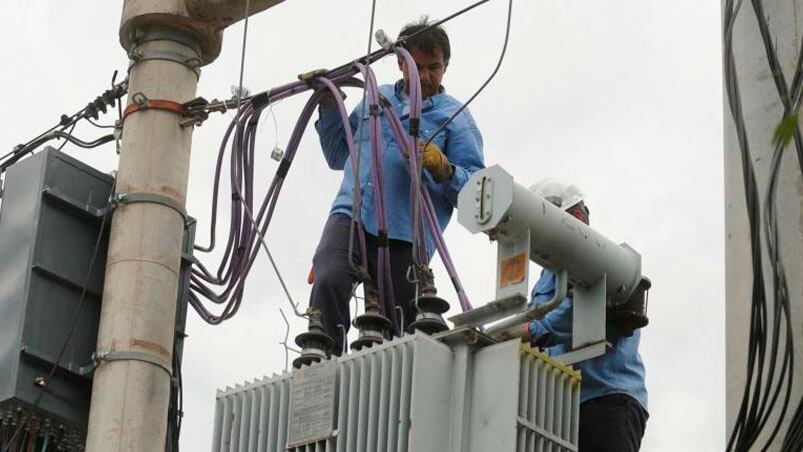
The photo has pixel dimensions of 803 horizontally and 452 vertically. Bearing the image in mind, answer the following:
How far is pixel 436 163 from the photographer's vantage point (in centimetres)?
783

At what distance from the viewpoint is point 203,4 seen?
8.82 m

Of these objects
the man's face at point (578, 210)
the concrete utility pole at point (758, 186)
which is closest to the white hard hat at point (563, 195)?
the man's face at point (578, 210)

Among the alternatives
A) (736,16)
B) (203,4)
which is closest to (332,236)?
(203,4)

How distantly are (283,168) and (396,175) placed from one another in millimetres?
729

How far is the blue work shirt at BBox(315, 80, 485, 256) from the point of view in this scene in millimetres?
8000

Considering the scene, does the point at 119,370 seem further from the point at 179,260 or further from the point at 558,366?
the point at 558,366

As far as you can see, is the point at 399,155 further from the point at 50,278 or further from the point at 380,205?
the point at 50,278

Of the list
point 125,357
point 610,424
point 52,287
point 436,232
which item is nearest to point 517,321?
point 436,232

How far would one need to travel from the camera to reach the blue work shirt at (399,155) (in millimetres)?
8000

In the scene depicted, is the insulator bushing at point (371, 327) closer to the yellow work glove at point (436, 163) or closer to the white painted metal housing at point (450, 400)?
the white painted metal housing at point (450, 400)

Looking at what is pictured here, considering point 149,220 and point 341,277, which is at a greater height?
point 149,220

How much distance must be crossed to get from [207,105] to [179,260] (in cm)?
72

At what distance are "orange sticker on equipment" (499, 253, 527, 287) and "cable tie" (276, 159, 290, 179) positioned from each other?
236 cm

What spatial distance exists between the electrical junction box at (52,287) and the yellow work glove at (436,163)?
145 cm
